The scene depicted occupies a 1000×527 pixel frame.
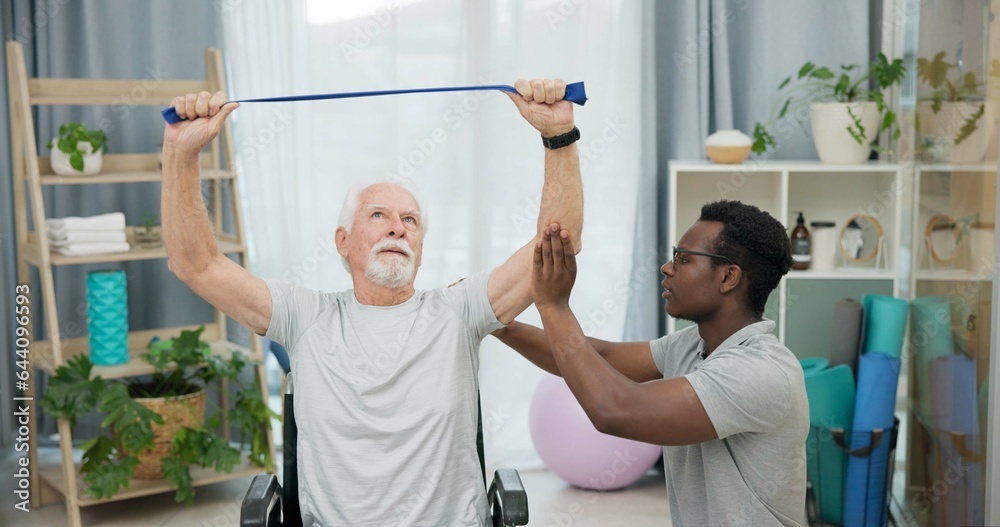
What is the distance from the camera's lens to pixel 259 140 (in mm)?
3922

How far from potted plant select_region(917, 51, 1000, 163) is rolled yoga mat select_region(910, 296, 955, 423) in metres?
0.45

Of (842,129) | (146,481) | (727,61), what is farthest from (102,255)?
(842,129)

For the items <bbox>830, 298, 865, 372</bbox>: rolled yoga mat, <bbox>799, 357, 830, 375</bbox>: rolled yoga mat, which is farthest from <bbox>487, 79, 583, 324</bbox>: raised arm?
<bbox>830, 298, 865, 372</bbox>: rolled yoga mat

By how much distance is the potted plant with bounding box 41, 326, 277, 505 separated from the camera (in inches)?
130

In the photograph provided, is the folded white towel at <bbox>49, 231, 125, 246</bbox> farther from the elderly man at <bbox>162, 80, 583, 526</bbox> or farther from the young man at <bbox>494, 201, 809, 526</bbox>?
the young man at <bbox>494, 201, 809, 526</bbox>

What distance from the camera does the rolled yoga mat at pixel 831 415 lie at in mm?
3195

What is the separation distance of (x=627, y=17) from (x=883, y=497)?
1.94 metres

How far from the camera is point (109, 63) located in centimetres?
402

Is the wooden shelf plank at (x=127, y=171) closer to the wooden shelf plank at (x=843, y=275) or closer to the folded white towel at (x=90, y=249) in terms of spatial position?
the folded white towel at (x=90, y=249)

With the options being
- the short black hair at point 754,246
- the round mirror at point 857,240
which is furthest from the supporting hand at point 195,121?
the round mirror at point 857,240

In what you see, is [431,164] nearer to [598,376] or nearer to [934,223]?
[934,223]

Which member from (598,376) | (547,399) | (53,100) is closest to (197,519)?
(547,399)

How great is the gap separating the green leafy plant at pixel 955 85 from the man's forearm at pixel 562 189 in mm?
1168

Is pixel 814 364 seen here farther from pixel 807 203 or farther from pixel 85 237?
pixel 85 237
